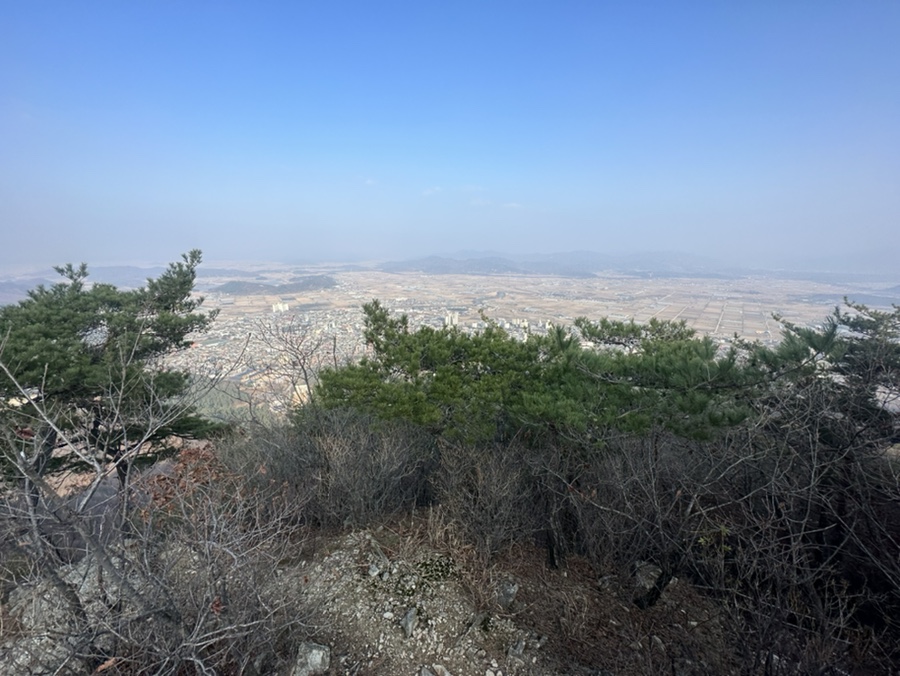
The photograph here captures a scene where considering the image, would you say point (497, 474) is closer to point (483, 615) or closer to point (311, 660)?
point (483, 615)

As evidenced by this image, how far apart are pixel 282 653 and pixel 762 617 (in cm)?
425

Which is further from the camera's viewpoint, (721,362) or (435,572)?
(721,362)

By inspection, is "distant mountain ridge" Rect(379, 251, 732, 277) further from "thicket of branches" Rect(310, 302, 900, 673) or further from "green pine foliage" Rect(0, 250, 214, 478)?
"green pine foliage" Rect(0, 250, 214, 478)

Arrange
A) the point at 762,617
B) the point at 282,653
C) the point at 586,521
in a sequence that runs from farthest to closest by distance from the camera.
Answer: the point at 586,521
the point at 282,653
the point at 762,617

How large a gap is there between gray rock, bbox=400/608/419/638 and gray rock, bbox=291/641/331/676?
84cm

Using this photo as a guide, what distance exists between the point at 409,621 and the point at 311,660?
107 centimetres

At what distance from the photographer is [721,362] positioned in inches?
225

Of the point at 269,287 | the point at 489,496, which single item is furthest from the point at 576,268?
the point at 489,496

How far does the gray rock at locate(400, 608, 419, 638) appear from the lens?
14.0 ft

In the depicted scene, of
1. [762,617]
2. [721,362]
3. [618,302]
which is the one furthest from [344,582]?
[618,302]

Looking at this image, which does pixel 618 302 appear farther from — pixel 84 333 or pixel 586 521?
pixel 84 333

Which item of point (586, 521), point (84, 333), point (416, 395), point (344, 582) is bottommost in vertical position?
point (344, 582)

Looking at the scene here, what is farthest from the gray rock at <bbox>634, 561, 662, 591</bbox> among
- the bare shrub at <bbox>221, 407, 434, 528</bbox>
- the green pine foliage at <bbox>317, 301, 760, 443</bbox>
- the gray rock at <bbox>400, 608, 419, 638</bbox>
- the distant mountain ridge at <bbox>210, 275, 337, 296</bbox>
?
the distant mountain ridge at <bbox>210, 275, 337, 296</bbox>

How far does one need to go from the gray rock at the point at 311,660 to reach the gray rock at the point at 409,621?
0.84 meters
